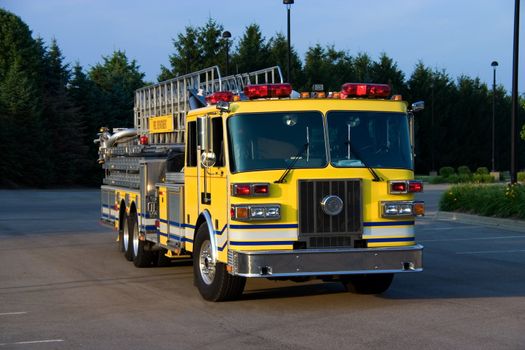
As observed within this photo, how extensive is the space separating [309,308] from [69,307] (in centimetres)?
294

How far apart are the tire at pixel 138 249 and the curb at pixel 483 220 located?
33.9 feet

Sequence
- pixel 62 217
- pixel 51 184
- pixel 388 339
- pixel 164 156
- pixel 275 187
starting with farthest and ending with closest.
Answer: pixel 51 184
pixel 62 217
pixel 164 156
pixel 275 187
pixel 388 339

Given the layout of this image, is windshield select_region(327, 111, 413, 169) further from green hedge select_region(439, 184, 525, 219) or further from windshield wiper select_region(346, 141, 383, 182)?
green hedge select_region(439, 184, 525, 219)

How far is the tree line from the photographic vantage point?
52500 mm

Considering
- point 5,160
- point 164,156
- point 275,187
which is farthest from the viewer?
point 5,160

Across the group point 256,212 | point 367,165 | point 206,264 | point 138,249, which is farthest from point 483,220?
point 256,212

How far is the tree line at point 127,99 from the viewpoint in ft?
172

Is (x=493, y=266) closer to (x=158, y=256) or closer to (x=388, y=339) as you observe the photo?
(x=158, y=256)

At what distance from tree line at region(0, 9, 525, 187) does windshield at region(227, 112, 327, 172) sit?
39625mm

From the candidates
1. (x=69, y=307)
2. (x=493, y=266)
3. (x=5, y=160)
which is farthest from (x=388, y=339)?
(x=5, y=160)

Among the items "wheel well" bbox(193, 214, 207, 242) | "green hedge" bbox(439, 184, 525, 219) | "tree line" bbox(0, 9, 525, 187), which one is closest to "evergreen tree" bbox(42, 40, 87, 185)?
"tree line" bbox(0, 9, 525, 187)

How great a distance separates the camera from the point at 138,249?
1480cm

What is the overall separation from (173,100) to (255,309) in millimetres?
6210

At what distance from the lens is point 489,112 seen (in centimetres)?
7219
